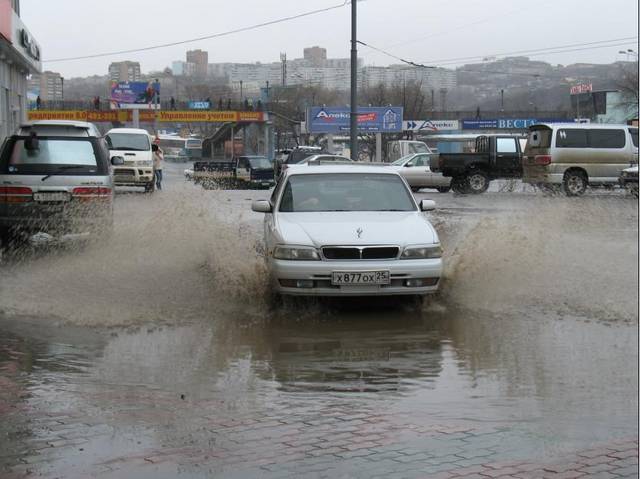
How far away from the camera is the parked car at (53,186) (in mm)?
12477

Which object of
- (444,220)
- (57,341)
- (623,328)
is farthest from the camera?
(444,220)

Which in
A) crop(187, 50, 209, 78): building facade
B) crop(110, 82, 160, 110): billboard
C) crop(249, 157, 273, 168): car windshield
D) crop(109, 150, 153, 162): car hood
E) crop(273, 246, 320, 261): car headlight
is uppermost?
crop(187, 50, 209, 78): building facade

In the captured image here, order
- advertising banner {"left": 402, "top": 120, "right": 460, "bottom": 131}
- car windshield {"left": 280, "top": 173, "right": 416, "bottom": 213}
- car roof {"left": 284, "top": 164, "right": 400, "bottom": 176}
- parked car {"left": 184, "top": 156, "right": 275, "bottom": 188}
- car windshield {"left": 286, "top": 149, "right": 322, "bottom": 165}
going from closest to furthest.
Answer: car windshield {"left": 280, "top": 173, "right": 416, "bottom": 213}, car roof {"left": 284, "top": 164, "right": 400, "bottom": 176}, car windshield {"left": 286, "top": 149, "right": 322, "bottom": 165}, parked car {"left": 184, "top": 156, "right": 275, "bottom": 188}, advertising banner {"left": 402, "top": 120, "right": 460, "bottom": 131}

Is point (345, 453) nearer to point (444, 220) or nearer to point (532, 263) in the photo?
point (532, 263)

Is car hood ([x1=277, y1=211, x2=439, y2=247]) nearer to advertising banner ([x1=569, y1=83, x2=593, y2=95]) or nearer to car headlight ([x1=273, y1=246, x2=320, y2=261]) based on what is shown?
car headlight ([x1=273, y1=246, x2=320, y2=261])

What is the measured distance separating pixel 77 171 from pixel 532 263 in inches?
263

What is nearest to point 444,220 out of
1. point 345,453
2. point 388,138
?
point 345,453

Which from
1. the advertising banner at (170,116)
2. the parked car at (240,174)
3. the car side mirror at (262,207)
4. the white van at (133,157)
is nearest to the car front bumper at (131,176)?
the white van at (133,157)

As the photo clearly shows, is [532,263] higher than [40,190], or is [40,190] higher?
[40,190]

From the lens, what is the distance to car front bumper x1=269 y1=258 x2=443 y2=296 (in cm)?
804

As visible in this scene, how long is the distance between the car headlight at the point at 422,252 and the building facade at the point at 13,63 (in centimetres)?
1471

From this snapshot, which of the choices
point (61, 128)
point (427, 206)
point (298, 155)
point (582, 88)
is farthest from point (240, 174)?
point (582, 88)

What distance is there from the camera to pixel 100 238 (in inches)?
497

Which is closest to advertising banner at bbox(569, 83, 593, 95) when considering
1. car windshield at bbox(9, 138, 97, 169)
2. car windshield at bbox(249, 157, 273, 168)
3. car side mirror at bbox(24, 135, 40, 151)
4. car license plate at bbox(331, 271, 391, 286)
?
car windshield at bbox(249, 157, 273, 168)
